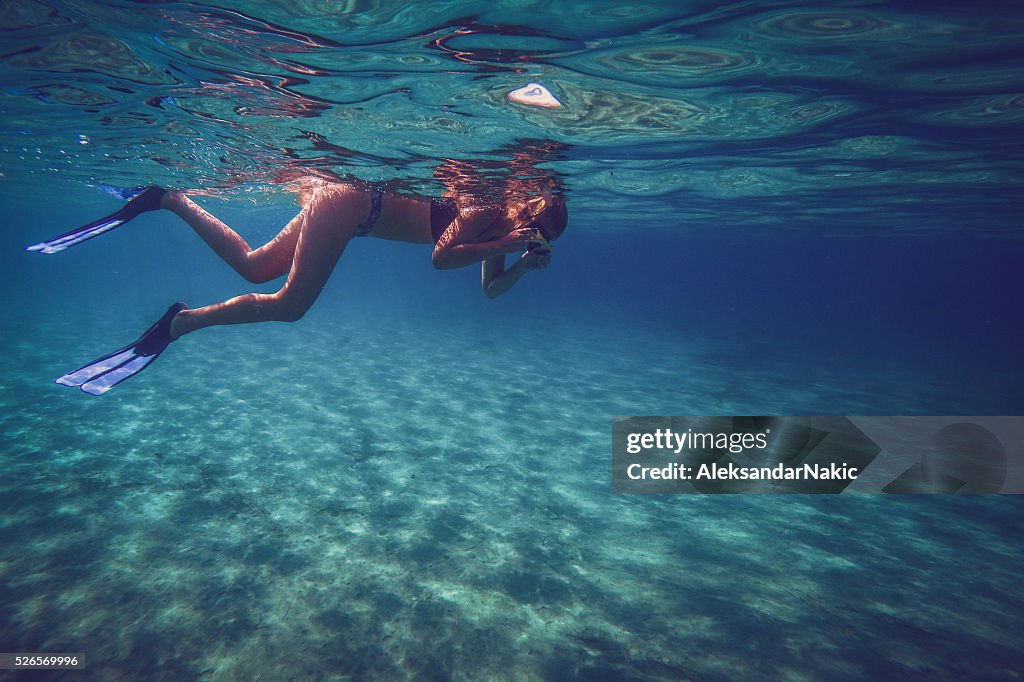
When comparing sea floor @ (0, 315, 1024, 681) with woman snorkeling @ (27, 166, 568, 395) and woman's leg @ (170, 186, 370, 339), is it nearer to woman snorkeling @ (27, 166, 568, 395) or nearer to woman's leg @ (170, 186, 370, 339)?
woman snorkeling @ (27, 166, 568, 395)

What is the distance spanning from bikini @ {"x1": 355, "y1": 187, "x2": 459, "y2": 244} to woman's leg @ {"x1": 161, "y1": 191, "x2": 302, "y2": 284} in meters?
1.07

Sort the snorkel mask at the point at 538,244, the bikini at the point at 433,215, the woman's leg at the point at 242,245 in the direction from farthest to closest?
the woman's leg at the point at 242,245
the bikini at the point at 433,215
the snorkel mask at the point at 538,244

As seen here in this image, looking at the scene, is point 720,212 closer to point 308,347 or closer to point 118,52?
point 308,347

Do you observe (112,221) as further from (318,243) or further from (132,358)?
(318,243)

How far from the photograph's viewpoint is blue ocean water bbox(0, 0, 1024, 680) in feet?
15.1

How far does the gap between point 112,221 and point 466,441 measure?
7564mm

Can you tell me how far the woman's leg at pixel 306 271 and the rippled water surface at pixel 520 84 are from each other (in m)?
2.37

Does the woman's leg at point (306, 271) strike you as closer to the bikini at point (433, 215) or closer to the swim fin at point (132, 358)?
the bikini at point (433, 215)

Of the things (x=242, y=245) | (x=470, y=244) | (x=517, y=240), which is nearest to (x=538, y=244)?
(x=517, y=240)

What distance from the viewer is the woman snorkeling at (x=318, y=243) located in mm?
6160

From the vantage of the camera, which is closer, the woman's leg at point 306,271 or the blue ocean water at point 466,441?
the blue ocean water at point 466,441

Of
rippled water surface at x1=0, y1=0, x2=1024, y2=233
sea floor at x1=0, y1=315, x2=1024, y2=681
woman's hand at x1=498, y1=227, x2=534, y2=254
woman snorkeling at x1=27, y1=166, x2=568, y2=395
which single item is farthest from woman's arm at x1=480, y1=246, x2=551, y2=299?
sea floor at x1=0, y1=315, x2=1024, y2=681

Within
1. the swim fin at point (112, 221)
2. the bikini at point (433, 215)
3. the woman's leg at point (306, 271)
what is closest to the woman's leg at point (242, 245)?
the swim fin at point (112, 221)

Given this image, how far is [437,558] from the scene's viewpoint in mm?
5863
